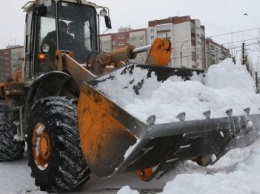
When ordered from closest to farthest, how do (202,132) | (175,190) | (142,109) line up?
(175,190) → (142,109) → (202,132)

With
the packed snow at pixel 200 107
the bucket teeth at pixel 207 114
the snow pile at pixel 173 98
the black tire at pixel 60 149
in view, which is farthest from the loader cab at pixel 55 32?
the bucket teeth at pixel 207 114

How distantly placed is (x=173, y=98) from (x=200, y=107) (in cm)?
31

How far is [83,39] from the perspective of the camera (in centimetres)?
656

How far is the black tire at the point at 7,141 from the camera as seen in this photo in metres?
6.91

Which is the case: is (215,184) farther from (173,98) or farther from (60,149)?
(60,149)

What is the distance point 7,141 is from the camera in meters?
6.94

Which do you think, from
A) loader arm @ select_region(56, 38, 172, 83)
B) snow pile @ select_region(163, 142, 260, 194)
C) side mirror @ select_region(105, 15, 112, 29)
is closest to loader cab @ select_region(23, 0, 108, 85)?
side mirror @ select_region(105, 15, 112, 29)

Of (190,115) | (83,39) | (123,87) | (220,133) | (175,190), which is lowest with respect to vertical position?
(175,190)

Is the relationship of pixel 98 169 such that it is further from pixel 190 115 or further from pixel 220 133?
pixel 220 133

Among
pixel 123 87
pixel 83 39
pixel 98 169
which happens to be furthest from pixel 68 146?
pixel 83 39

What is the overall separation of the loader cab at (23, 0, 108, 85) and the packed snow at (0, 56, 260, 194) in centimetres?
200

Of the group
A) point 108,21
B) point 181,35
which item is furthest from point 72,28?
point 181,35

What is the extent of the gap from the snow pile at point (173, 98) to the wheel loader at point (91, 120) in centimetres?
3

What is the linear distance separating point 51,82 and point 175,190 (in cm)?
281
